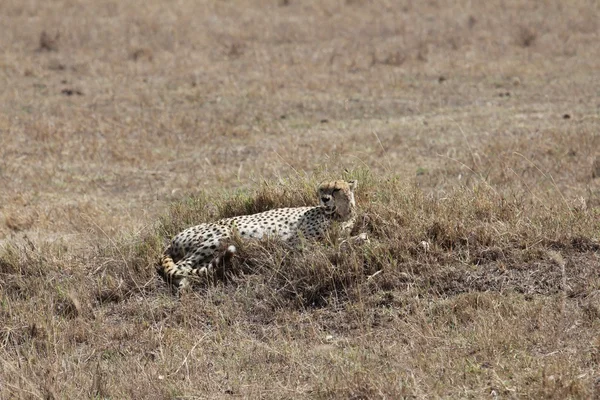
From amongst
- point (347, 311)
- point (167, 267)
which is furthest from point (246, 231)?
point (347, 311)

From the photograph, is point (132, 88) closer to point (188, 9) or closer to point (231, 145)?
point (231, 145)

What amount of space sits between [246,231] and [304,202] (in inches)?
33.9

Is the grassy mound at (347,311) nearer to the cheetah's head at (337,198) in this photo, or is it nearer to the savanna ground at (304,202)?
the savanna ground at (304,202)

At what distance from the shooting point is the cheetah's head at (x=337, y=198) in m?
6.08

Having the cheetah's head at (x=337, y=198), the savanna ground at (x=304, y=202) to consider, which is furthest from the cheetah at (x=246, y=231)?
the savanna ground at (x=304, y=202)

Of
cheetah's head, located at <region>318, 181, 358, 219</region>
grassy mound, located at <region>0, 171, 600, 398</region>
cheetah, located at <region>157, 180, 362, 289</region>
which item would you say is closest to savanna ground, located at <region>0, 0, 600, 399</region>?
grassy mound, located at <region>0, 171, 600, 398</region>

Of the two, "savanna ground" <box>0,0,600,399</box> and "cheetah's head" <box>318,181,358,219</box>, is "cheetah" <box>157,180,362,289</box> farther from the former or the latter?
"savanna ground" <box>0,0,600,399</box>

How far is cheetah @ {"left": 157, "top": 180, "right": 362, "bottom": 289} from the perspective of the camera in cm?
599

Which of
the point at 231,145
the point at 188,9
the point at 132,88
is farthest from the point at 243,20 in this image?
the point at 231,145

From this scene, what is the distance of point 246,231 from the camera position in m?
6.11

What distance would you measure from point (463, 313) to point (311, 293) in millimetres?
1025

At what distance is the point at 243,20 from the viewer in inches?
686

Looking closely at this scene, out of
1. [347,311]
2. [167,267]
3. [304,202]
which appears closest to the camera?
[347,311]

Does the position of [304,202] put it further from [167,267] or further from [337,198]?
[167,267]
